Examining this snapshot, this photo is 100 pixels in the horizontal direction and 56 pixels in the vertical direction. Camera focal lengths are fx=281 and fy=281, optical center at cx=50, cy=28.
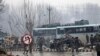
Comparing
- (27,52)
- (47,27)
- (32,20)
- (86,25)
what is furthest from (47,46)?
(27,52)

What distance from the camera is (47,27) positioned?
135 feet

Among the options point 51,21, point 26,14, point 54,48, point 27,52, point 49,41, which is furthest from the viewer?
point 51,21

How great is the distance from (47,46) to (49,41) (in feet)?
3.81

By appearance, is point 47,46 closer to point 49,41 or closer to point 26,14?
point 49,41

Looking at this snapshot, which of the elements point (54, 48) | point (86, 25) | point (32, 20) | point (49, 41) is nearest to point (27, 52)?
point (32, 20)

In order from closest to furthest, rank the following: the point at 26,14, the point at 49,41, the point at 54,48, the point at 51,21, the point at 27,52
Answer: the point at 27,52, the point at 26,14, the point at 54,48, the point at 49,41, the point at 51,21

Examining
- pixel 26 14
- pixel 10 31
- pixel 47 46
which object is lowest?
pixel 47 46

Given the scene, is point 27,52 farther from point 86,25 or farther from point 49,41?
point 86,25

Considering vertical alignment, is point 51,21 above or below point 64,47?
above

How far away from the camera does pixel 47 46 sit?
38094 millimetres

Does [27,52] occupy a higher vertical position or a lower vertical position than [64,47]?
higher

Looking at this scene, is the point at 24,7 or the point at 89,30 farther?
the point at 89,30

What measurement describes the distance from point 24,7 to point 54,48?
30.5 feet

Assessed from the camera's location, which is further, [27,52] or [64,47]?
[64,47]
